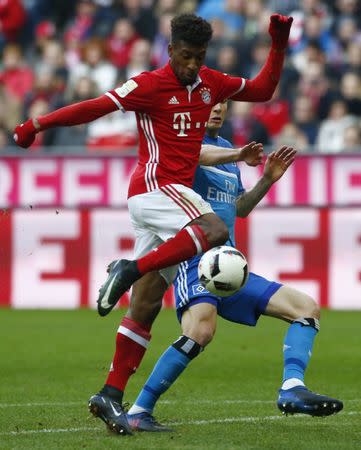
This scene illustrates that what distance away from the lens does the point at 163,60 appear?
17.5 m

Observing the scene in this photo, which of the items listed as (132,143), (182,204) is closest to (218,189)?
(182,204)

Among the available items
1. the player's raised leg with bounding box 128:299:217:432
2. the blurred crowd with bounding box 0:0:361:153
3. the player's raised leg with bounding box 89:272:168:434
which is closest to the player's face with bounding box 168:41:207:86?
the player's raised leg with bounding box 89:272:168:434

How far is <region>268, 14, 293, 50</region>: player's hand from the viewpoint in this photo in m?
7.48

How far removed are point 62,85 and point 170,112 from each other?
10565 millimetres

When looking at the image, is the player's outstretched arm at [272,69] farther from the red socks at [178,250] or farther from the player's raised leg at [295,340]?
the player's raised leg at [295,340]

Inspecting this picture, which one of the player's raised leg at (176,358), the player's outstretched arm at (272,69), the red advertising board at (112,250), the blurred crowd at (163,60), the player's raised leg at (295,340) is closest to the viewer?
the player's raised leg at (295,340)

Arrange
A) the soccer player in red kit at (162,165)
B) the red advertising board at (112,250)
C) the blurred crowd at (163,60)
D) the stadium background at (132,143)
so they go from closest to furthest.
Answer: the soccer player in red kit at (162,165), the red advertising board at (112,250), the stadium background at (132,143), the blurred crowd at (163,60)

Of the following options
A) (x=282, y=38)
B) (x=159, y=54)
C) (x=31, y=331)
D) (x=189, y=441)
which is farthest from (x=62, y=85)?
(x=189, y=441)

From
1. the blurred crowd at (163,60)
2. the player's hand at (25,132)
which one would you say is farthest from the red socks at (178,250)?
the blurred crowd at (163,60)

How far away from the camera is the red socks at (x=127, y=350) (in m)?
7.17

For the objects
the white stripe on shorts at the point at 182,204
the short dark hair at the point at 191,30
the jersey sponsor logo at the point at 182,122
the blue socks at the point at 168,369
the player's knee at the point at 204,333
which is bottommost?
the blue socks at the point at 168,369

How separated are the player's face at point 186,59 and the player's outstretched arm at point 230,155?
47 centimetres

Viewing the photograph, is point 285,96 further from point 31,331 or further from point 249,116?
point 31,331

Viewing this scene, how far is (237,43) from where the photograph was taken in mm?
17031
